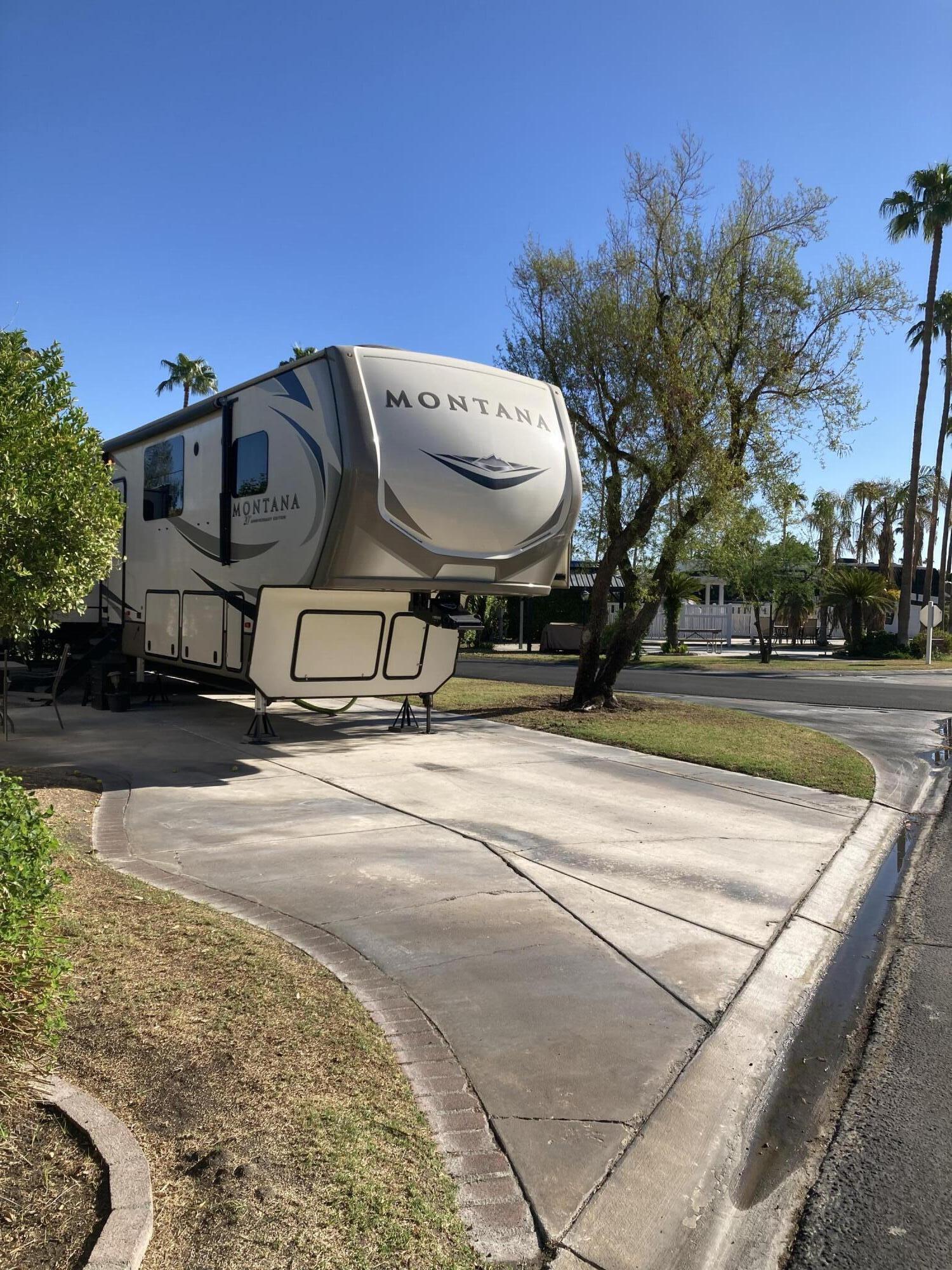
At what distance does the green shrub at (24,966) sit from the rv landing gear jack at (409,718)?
30.1ft

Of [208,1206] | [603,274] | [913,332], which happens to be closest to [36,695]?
[603,274]

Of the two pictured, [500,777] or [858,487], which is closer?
[500,777]

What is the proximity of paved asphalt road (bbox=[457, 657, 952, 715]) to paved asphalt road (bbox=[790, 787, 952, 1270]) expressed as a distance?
14.2 m

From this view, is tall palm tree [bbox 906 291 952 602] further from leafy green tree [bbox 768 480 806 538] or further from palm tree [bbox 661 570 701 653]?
leafy green tree [bbox 768 480 806 538]

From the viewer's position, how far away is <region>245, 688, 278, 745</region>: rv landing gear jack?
36.4 feet

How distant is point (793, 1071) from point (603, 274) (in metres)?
13.1

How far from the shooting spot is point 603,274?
14844mm

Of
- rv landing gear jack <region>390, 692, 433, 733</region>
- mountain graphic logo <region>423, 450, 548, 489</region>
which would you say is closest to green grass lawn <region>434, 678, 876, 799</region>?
rv landing gear jack <region>390, 692, 433, 733</region>

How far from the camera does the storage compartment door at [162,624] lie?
490 inches

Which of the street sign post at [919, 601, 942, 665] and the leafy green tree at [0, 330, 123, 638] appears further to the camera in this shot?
the street sign post at [919, 601, 942, 665]

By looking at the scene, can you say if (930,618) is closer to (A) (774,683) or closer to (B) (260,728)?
(A) (774,683)

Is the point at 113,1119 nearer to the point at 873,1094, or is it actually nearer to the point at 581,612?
the point at 873,1094

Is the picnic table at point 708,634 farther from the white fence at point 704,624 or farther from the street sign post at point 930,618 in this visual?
the street sign post at point 930,618

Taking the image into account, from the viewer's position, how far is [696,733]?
13023 mm
